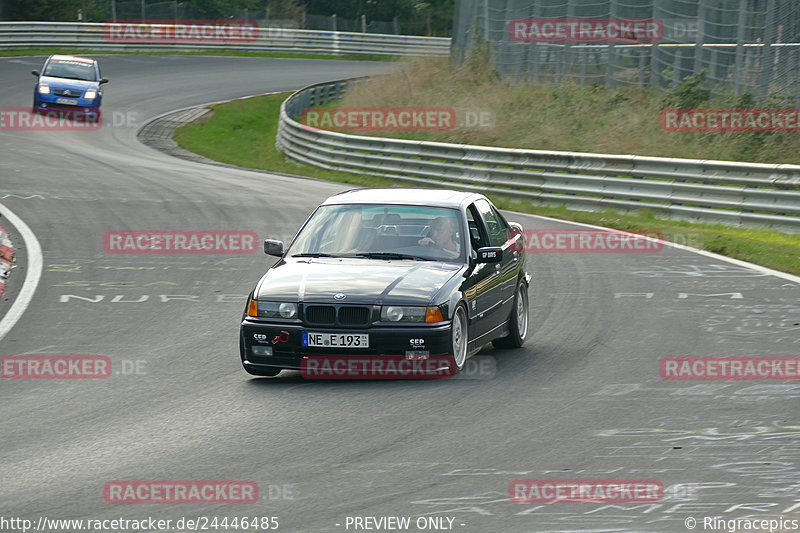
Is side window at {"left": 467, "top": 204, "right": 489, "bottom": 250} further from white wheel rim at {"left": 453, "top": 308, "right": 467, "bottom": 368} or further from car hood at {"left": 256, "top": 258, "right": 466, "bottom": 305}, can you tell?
white wheel rim at {"left": 453, "top": 308, "right": 467, "bottom": 368}

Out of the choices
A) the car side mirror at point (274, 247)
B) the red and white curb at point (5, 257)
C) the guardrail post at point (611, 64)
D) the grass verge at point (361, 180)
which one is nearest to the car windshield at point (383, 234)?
the car side mirror at point (274, 247)

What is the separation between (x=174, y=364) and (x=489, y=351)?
2886 mm

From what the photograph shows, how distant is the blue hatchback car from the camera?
3438 centimetres

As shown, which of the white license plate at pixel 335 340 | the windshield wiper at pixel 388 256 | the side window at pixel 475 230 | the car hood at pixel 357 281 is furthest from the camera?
the side window at pixel 475 230

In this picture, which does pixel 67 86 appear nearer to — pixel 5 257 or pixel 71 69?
pixel 71 69

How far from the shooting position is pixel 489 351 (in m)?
10.8

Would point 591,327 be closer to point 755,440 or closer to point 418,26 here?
point 755,440

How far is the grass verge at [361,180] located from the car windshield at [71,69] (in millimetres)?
3265

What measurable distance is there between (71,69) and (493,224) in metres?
26.8

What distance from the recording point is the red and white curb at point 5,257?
1437 centimetres

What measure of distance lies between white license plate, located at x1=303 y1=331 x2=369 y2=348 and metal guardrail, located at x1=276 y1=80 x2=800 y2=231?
38.8 feet

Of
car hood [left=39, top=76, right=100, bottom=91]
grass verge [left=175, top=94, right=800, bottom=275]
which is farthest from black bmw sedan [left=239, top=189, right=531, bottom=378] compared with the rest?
car hood [left=39, top=76, right=100, bottom=91]

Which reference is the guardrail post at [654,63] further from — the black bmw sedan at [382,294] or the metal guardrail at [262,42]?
the metal guardrail at [262,42]

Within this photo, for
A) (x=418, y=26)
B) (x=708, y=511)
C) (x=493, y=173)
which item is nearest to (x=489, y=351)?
(x=708, y=511)
